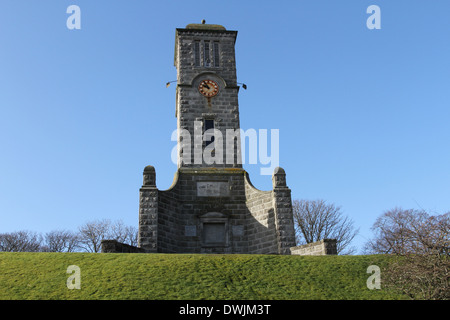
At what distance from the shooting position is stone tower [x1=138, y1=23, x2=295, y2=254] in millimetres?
22172

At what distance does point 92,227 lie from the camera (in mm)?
55344

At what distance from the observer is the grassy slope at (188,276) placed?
1305cm

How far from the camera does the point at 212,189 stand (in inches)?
965

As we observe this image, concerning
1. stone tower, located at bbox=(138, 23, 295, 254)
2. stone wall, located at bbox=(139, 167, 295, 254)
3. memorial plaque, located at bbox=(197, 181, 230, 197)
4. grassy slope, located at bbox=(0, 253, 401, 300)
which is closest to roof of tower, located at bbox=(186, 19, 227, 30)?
stone tower, located at bbox=(138, 23, 295, 254)

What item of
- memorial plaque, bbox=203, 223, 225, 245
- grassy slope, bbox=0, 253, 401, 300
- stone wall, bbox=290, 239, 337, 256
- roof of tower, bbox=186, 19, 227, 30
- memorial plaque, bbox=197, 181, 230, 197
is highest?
roof of tower, bbox=186, 19, 227, 30

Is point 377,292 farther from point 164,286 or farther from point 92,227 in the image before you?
point 92,227

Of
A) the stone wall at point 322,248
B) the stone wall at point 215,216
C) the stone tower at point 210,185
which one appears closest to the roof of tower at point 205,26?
the stone tower at point 210,185

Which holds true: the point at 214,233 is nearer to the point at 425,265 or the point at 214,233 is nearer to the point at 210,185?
the point at 210,185

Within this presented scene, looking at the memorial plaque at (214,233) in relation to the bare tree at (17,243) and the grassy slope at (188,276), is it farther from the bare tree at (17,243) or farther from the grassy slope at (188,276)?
the bare tree at (17,243)

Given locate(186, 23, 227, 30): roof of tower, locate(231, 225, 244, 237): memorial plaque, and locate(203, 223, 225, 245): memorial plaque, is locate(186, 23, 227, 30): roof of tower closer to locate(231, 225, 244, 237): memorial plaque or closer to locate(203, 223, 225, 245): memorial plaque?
locate(203, 223, 225, 245): memorial plaque

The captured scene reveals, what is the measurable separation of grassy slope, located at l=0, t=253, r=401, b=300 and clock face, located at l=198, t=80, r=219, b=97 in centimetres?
1251

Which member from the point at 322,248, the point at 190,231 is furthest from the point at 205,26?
the point at 322,248

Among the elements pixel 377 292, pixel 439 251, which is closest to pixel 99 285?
pixel 377 292
